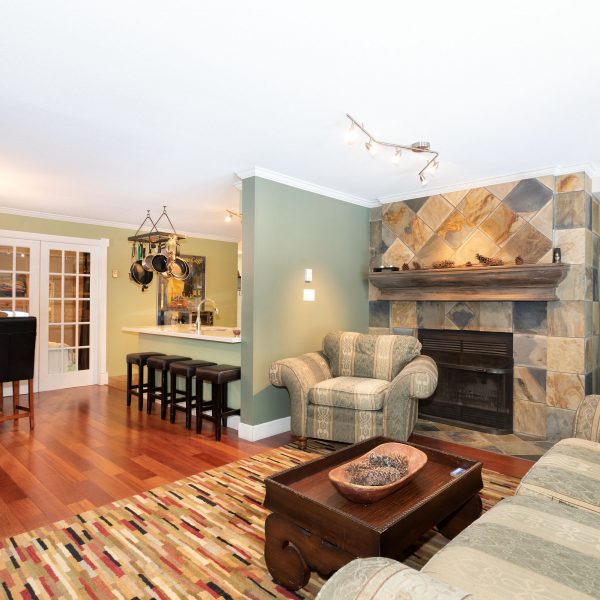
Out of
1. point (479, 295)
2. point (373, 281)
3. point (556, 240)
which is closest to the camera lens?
point (556, 240)

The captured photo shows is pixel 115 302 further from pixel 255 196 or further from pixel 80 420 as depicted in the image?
pixel 255 196

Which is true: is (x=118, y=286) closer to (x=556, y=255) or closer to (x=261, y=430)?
(x=261, y=430)

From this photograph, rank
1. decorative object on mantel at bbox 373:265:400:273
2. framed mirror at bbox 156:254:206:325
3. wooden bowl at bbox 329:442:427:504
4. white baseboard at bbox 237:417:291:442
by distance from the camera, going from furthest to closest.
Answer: framed mirror at bbox 156:254:206:325
decorative object on mantel at bbox 373:265:400:273
white baseboard at bbox 237:417:291:442
wooden bowl at bbox 329:442:427:504

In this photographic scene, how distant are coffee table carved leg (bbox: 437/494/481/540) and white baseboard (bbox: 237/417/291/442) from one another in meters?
1.93

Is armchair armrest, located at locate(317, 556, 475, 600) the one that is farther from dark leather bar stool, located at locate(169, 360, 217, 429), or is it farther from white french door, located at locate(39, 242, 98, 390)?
white french door, located at locate(39, 242, 98, 390)

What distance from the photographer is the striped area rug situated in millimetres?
1863

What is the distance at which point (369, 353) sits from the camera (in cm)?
393

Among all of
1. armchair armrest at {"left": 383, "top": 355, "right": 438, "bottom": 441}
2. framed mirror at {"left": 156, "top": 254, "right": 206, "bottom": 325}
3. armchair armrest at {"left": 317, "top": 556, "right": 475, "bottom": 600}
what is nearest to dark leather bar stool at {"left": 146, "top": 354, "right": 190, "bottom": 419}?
framed mirror at {"left": 156, "top": 254, "right": 206, "bottom": 325}

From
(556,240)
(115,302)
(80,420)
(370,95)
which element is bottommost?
(80,420)

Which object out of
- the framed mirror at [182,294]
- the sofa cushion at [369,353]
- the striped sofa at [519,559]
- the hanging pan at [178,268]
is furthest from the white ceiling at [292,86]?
the framed mirror at [182,294]

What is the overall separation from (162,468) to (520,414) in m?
3.12

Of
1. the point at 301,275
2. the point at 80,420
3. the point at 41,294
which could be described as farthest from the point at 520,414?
the point at 41,294

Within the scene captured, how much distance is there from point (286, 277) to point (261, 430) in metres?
1.40

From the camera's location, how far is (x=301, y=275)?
4270mm
